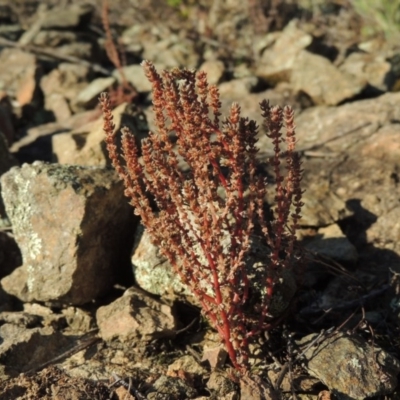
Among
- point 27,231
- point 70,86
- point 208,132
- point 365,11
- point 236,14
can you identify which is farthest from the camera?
point 236,14

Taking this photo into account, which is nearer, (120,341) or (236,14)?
(120,341)

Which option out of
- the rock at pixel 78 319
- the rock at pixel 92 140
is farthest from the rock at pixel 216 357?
the rock at pixel 92 140

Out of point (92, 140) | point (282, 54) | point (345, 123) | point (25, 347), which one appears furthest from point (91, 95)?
point (25, 347)

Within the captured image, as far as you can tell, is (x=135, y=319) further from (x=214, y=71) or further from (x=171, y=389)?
(x=214, y=71)

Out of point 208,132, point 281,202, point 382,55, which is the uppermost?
point 208,132

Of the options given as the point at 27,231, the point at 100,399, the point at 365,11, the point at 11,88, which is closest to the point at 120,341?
the point at 100,399

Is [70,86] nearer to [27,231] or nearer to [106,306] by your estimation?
[27,231]

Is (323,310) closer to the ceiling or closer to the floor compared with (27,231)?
closer to the floor

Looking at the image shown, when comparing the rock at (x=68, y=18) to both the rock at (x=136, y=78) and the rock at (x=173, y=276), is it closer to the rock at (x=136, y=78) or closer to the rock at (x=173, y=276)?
→ the rock at (x=136, y=78)
